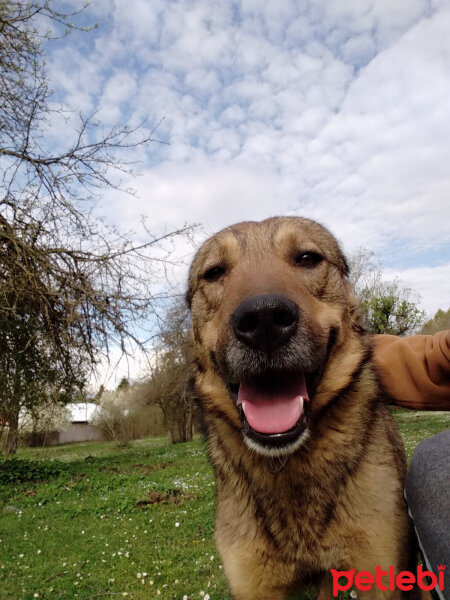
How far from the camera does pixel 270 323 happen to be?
83.5 inches

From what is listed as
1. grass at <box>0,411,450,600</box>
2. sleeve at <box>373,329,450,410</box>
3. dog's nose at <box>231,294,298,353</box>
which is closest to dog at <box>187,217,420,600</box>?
dog's nose at <box>231,294,298,353</box>

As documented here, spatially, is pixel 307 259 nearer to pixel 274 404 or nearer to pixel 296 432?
pixel 274 404

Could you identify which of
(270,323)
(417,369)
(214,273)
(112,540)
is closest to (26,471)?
(112,540)

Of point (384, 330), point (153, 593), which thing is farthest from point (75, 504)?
point (384, 330)

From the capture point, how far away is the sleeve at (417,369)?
2.76m

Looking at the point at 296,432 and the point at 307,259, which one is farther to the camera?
the point at 307,259

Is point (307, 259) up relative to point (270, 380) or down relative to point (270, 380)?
up

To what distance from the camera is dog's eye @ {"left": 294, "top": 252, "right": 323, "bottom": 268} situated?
114 inches

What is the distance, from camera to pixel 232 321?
2.23 metres

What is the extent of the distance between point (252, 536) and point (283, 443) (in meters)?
0.75

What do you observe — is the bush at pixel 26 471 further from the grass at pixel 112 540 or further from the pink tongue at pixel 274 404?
the pink tongue at pixel 274 404

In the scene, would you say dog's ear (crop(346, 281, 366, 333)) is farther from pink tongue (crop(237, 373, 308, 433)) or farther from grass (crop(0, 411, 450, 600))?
grass (crop(0, 411, 450, 600))

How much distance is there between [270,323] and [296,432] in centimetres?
59

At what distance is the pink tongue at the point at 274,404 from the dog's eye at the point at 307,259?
878mm
